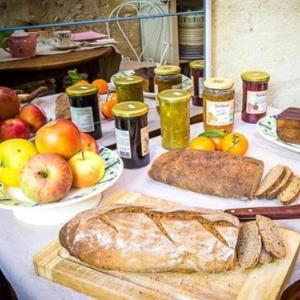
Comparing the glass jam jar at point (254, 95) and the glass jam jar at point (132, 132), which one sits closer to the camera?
the glass jam jar at point (132, 132)

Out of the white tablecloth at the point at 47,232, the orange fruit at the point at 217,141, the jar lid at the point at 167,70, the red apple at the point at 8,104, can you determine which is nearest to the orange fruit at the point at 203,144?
→ the orange fruit at the point at 217,141

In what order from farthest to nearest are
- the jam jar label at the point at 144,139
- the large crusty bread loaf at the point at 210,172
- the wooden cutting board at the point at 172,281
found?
1. the jam jar label at the point at 144,139
2. the large crusty bread loaf at the point at 210,172
3. the wooden cutting board at the point at 172,281

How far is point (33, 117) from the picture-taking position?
95 centimetres

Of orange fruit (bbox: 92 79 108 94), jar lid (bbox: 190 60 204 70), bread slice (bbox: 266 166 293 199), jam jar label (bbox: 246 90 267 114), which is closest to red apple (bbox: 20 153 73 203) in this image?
bread slice (bbox: 266 166 293 199)

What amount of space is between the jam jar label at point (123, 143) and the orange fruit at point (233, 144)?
0.69 ft

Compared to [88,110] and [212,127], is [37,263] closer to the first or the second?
[88,110]

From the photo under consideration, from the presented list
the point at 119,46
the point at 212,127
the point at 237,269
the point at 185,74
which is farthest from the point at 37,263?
the point at 185,74

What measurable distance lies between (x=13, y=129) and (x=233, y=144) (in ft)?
1.60

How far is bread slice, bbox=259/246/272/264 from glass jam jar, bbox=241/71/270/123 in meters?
0.57

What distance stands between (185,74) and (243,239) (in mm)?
747

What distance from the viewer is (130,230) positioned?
55cm

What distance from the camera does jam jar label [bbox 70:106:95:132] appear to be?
0.98m

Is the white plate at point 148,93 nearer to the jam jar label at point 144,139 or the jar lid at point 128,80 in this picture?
the jar lid at point 128,80

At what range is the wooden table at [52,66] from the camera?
100 cm
